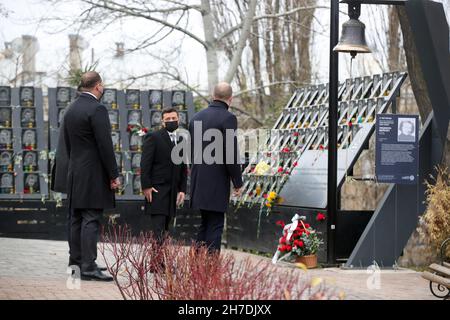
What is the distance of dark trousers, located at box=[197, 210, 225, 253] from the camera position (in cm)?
1047

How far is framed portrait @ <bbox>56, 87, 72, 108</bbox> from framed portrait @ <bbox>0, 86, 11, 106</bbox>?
0.91 metres

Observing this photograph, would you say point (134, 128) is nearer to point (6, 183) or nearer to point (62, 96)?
point (62, 96)

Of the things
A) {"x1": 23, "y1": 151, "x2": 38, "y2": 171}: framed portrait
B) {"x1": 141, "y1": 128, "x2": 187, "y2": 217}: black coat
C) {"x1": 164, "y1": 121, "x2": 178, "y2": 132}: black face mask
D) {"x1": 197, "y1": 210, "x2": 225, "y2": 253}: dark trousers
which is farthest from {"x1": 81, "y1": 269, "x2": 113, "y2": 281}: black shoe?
{"x1": 23, "y1": 151, "x2": 38, "y2": 171}: framed portrait

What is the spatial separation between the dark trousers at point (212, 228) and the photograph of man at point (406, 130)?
3639mm

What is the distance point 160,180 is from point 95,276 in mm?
1655

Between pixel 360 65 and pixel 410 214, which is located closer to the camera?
pixel 410 214

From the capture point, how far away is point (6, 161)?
18.4 metres

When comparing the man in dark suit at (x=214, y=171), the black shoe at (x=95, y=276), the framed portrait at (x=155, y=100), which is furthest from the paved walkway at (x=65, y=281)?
the framed portrait at (x=155, y=100)

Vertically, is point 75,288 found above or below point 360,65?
below

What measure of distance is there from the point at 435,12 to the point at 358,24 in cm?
109

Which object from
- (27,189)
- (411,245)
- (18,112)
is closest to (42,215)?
(27,189)

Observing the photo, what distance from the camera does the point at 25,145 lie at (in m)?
18.5

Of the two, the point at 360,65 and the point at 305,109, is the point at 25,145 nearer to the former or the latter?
the point at 305,109

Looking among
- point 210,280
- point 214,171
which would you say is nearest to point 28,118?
point 214,171
